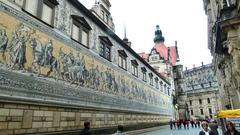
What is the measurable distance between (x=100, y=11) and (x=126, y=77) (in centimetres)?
592

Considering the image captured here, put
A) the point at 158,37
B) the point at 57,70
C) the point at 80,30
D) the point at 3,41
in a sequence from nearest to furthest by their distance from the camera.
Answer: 1. the point at 3,41
2. the point at 57,70
3. the point at 80,30
4. the point at 158,37

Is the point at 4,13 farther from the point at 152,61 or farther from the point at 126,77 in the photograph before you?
the point at 152,61

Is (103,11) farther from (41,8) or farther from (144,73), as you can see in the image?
(41,8)

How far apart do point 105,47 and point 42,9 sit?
19.1ft

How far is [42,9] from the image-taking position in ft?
28.0

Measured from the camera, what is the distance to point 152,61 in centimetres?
3838

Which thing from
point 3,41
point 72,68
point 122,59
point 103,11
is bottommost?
point 72,68

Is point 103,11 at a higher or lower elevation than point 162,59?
lower

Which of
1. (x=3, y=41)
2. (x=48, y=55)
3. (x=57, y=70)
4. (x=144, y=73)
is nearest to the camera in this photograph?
(x=3, y=41)

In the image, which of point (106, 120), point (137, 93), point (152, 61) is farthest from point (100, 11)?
point (152, 61)

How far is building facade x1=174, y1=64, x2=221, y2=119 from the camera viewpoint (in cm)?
4341

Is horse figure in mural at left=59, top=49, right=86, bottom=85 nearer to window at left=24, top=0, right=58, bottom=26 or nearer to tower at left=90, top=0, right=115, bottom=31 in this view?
window at left=24, top=0, right=58, bottom=26

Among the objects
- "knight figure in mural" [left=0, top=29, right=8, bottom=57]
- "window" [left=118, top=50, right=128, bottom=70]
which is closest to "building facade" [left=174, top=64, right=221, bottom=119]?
"window" [left=118, top=50, right=128, bottom=70]

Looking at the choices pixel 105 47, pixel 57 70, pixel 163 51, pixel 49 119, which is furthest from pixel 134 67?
pixel 163 51
